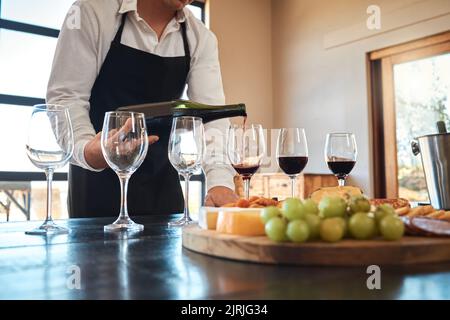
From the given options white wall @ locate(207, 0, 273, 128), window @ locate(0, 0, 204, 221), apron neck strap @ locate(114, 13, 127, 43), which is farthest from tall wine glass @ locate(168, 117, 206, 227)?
white wall @ locate(207, 0, 273, 128)

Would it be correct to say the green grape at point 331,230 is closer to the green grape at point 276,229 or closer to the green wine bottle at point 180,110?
the green grape at point 276,229

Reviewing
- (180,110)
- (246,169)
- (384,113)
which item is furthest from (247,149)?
(384,113)

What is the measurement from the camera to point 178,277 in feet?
1.55

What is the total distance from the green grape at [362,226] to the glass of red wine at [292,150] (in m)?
0.58

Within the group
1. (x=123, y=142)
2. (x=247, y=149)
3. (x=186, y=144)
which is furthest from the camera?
(x=247, y=149)

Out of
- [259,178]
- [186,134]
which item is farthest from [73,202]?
[259,178]

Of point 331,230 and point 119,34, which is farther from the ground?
point 119,34

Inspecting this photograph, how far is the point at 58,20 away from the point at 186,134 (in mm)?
3907

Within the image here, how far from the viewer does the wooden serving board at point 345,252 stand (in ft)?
1.75

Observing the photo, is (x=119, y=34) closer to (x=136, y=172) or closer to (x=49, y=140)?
(x=136, y=172)

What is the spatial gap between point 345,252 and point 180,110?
0.91 m

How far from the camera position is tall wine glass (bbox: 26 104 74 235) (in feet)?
2.97
